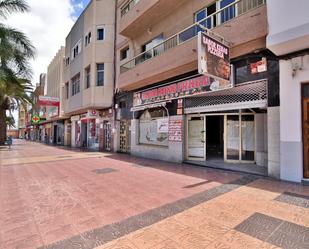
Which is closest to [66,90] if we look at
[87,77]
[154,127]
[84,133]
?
[84,133]

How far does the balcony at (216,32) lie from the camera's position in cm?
694

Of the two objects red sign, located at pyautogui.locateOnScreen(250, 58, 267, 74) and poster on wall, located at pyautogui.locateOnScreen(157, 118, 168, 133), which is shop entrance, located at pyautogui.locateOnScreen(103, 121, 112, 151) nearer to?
poster on wall, located at pyautogui.locateOnScreen(157, 118, 168, 133)

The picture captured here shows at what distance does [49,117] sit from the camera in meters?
31.9

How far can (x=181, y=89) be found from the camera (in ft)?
34.4

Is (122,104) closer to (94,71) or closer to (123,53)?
(94,71)

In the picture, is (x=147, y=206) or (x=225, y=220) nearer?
(x=225, y=220)

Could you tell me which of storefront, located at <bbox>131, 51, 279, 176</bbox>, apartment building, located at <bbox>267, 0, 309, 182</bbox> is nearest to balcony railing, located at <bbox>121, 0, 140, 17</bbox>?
storefront, located at <bbox>131, 51, 279, 176</bbox>

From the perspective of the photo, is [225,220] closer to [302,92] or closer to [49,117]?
[302,92]

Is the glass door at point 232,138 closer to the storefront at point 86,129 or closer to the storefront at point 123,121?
the storefront at point 123,121

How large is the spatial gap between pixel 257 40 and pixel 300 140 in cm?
339

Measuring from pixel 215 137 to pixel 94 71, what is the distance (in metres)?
10.6

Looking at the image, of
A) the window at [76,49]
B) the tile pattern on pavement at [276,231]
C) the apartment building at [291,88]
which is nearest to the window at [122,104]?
the window at [76,49]

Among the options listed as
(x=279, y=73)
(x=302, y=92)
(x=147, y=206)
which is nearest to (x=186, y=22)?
(x=279, y=73)

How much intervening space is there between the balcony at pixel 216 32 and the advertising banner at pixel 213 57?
575mm
